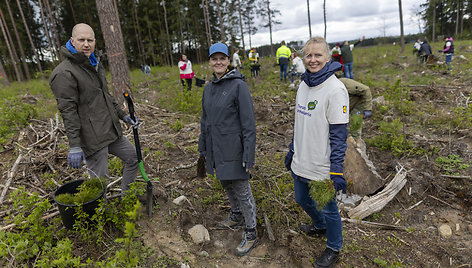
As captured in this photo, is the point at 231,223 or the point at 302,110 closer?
the point at 302,110

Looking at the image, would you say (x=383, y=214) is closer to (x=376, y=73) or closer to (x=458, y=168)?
(x=458, y=168)

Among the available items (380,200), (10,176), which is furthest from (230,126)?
(10,176)

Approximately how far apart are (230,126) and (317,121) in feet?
2.98

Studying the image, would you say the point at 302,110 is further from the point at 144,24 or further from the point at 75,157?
the point at 144,24

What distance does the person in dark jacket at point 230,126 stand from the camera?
8.57 ft

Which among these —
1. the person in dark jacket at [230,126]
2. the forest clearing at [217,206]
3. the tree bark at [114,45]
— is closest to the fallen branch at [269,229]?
the forest clearing at [217,206]

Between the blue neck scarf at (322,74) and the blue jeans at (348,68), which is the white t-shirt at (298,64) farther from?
the blue neck scarf at (322,74)

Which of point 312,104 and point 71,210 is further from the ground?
point 312,104

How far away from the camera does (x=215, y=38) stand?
33281mm

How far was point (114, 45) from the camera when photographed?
6.93m

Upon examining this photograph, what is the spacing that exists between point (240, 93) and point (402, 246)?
276 centimetres

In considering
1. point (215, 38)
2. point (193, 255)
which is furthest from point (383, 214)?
point (215, 38)

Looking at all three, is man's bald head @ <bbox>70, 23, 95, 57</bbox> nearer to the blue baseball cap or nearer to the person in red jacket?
the blue baseball cap

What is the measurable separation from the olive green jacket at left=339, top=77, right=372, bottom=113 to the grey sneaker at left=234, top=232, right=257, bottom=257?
3.24 m
